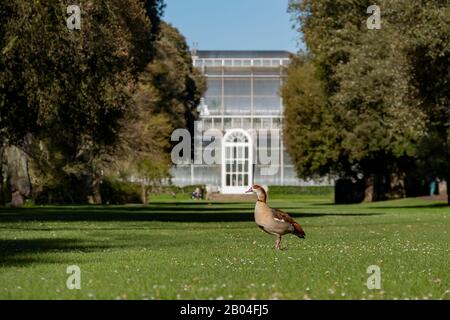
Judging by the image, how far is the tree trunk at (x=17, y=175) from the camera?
5291 cm

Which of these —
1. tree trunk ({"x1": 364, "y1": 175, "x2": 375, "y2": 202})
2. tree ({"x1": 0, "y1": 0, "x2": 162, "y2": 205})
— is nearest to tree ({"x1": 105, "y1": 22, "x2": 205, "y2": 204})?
tree trunk ({"x1": 364, "y1": 175, "x2": 375, "y2": 202})

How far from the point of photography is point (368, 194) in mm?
76500

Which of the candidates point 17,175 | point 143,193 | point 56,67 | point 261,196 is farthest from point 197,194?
point 261,196

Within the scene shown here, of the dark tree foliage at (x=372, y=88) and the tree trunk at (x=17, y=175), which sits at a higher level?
the dark tree foliage at (x=372, y=88)

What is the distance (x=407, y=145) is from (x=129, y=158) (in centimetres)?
1618

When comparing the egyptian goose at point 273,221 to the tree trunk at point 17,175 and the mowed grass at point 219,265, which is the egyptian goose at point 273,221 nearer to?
the mowed grass at point 219,265

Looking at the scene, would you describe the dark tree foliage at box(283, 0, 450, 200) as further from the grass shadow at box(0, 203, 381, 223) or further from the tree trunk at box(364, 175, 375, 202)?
the grass shadow at box(0, 203, 381, 223)

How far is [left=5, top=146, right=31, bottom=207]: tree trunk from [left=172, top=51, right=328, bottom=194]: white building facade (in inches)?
2096

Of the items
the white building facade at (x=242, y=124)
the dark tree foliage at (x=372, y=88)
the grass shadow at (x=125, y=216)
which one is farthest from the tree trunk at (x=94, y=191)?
the white building facade at (x=242, y=124)

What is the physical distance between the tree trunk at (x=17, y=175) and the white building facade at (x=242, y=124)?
2096 inches

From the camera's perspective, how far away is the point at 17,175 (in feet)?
175

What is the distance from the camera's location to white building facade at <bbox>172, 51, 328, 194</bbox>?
111 meters

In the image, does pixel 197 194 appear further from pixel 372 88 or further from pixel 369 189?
pixel 372 88
